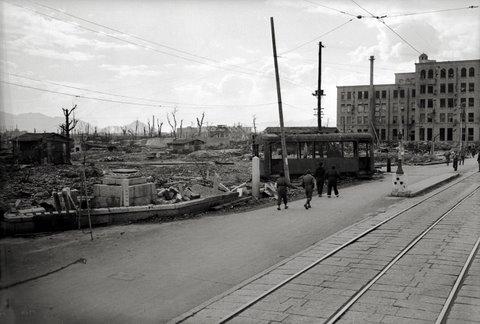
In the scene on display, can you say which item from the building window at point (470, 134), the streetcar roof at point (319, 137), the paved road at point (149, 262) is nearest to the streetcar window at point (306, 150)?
the streetcar roof at point (319, 137)

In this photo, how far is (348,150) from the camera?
29484mm

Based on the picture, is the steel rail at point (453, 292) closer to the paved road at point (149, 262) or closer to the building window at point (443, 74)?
the paved road at point (149, 262)

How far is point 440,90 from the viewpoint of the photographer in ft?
312

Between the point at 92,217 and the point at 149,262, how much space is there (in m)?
5.02

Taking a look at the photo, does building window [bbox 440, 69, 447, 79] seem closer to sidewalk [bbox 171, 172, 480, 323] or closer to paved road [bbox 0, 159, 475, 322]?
paved road [bbox 0, 159, 475, 322]

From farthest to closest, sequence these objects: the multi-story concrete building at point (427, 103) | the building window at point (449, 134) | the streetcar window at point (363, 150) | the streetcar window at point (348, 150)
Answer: the building window at point (449, 134) → the multi-story concrete building at point (427, 103) → the streetcar window at point (363, 150) → the streetcar window at point (348, 150)

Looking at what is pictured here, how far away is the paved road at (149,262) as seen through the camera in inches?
270

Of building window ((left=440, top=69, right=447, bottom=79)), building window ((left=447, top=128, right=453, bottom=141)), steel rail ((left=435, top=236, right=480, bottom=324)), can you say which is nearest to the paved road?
steel rail ((left=435, top=236, right=480, bottom=324))

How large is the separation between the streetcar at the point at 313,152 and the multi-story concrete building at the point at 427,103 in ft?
200

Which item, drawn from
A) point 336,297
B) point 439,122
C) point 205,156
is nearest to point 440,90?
point 439,122

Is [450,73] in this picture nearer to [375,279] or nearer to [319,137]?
[319,137]

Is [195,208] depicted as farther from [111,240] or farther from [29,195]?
[29,195]

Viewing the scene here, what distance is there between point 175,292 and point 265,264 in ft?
7.85

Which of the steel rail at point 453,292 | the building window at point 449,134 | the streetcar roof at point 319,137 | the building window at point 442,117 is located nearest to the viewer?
the steel rail at point 453,292
